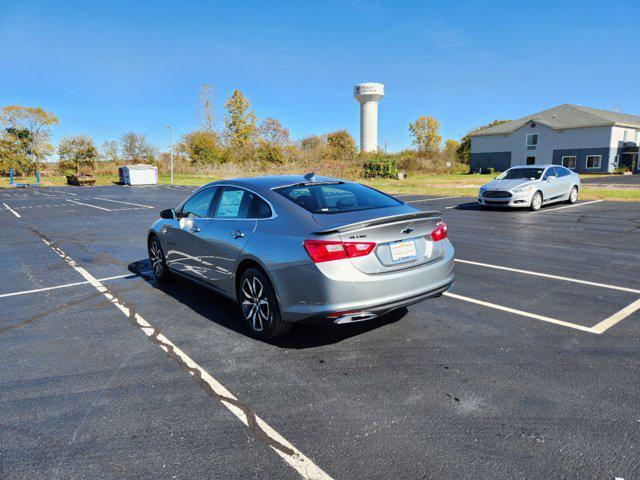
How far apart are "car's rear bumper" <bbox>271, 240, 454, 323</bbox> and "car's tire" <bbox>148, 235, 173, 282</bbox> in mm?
2961

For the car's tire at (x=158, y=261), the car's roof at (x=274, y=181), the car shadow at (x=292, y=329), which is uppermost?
the car's roof at (x=274, y=181)

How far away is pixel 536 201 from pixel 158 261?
1293 cm

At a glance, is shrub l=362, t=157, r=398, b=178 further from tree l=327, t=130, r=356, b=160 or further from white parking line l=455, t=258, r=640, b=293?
white parking line l=455, t=258, r=640, b=293

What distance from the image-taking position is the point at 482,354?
3.98 meters

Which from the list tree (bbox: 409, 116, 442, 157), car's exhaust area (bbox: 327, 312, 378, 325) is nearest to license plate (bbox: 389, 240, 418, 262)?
car's exhaust area (bbox: 327, 312, 378, 325)

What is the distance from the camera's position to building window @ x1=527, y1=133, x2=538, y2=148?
5436 cm

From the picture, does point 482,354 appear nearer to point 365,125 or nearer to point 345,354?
point 345,354

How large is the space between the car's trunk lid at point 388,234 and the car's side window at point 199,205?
1.97 m

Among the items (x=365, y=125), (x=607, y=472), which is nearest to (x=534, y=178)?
(x=607, y=472)

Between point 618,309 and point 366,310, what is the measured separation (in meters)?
3.21

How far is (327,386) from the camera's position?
11.5 feet

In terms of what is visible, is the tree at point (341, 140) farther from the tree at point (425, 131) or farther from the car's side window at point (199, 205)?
the car's side window at point (199, 205)

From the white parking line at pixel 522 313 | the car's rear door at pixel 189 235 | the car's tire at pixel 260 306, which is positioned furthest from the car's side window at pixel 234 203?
the white parking line at pixel 522 313

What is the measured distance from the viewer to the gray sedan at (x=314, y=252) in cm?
378
